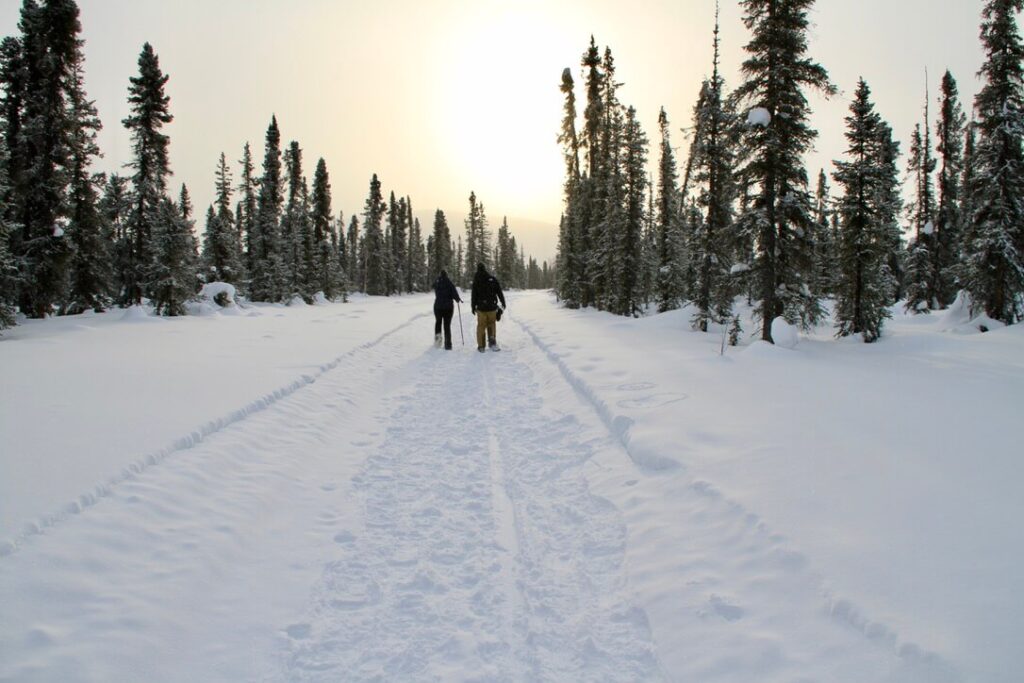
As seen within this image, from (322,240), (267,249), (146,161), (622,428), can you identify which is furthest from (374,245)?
(622,428)

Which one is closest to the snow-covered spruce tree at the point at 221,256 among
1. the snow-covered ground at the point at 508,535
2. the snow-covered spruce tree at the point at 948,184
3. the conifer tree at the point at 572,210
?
the conifer tree at the point at 572,210

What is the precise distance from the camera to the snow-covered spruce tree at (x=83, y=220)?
2362cm

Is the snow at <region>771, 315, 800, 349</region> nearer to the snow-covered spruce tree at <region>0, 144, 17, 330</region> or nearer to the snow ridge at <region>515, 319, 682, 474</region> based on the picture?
the snow ridge at <region>515, 319, 682, 474</region>

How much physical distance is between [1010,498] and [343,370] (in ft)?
33.6

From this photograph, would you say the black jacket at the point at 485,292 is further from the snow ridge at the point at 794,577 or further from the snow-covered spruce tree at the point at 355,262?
the snow-covered spruce tree at the point at 355,262

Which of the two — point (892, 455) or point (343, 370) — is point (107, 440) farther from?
point (892, 455)

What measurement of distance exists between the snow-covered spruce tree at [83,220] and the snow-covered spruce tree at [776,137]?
28.3m

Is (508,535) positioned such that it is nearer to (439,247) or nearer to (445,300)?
(445,300)

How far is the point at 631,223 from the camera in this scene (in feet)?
92.5

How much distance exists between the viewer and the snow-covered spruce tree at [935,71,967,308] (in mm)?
32438

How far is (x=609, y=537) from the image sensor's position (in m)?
4.32

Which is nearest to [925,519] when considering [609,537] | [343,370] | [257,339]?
[609,537]

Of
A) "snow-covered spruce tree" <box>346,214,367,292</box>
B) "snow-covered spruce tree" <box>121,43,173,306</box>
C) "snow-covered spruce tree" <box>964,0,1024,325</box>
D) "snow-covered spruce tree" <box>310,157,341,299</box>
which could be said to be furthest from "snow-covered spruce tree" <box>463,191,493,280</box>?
"snow-covered spruce tree" <box>964,0,1024,325</box>

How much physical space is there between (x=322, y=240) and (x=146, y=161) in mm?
21936
